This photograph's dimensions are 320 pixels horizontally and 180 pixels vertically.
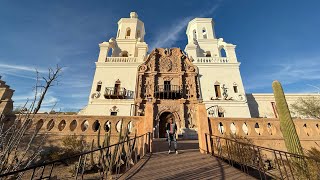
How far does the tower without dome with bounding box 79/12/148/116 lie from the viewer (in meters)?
18.8

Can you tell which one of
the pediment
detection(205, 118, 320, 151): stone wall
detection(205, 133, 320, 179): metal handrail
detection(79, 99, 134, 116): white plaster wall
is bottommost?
detection(205, 133, 320, 179): metal handrail

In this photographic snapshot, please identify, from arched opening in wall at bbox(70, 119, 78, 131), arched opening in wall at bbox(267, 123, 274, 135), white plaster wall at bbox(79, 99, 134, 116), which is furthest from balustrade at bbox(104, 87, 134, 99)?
arched opening in wall at bbox(267, 123, 274, 135)

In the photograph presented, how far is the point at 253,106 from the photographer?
69.8ft

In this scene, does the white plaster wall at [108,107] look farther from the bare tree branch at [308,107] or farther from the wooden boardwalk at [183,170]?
the bare tree branch at [308,107]

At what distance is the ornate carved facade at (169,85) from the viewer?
59.9 feet

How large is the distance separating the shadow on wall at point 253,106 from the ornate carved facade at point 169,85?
7834mm

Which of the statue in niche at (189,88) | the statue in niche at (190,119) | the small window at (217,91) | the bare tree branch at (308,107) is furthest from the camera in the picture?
the small window at (217,91)

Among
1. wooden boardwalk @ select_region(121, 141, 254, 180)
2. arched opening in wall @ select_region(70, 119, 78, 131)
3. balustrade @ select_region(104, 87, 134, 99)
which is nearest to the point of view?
wooden boardwalk @ select_region(121, 141, 254, 180)

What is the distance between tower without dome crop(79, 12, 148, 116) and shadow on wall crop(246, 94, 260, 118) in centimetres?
1588

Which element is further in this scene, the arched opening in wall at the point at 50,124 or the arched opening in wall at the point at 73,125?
the arched opening in wall at the point at 73,125

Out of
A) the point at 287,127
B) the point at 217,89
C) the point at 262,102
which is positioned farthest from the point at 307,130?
the point at 262,102

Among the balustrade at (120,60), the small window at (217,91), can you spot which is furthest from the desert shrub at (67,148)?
the small window at (217,91)

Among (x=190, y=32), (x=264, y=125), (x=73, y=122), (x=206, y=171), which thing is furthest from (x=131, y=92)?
(x=190, y=32)

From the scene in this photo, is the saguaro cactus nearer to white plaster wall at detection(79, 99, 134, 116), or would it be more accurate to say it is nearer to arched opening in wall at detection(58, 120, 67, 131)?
arched opening in wall at detection(58, 120, 67, 131)
